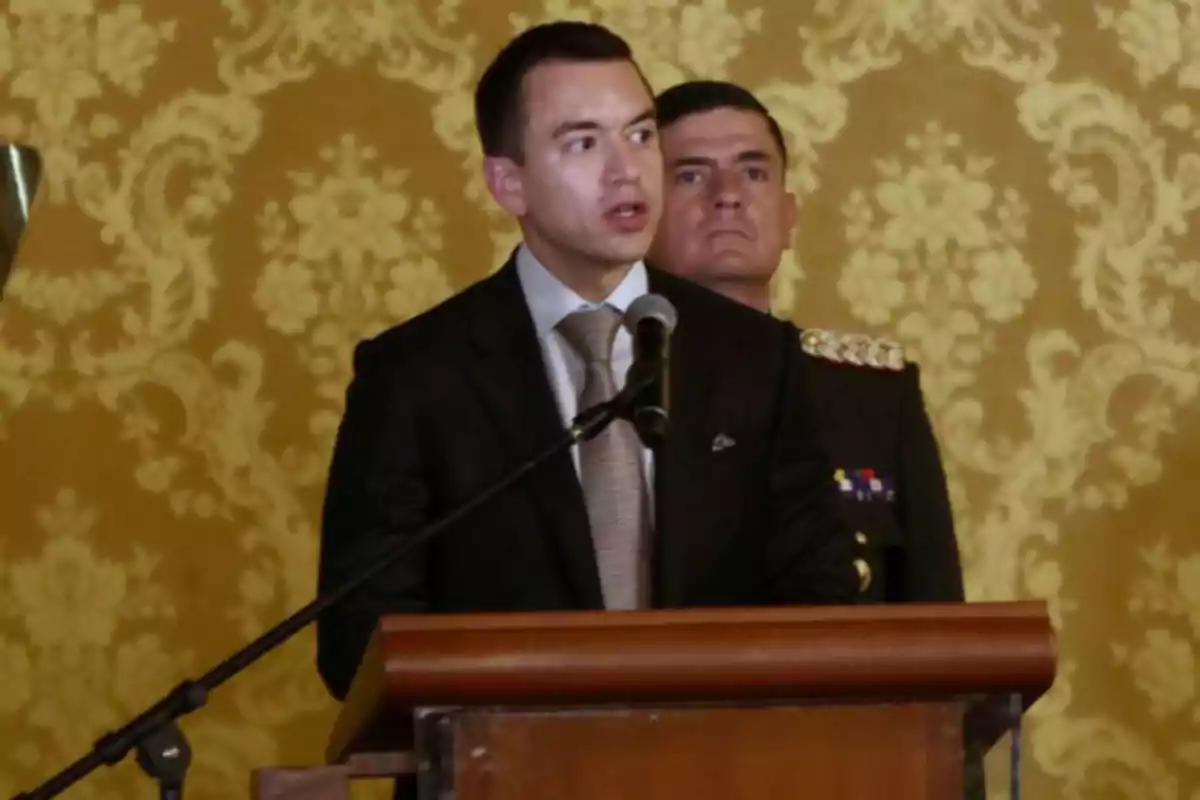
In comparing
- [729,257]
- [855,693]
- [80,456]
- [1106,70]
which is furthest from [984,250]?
[855,693]

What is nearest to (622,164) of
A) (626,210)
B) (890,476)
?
(626,210)

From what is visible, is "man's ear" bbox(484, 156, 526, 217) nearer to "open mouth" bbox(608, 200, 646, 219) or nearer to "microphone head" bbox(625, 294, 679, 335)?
"open mouth" bbox(608, 200, 646, 219)

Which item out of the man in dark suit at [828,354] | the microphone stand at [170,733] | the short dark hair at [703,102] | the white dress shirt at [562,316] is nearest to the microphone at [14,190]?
the microphone stand at [170,733]

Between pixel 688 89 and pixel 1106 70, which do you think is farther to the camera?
pixel 1106 70

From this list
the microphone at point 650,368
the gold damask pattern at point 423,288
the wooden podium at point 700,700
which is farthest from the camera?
the gold damask pattern at point 423,288

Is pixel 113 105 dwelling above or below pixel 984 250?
above

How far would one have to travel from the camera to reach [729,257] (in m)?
1.83

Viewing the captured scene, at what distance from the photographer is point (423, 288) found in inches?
81.3

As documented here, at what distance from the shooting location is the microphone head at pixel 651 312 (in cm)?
108

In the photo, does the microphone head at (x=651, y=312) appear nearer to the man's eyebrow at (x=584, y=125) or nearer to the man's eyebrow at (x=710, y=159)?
the man's eyebrow at (x=584, y=125)

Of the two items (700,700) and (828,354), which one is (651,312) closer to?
(700,700)

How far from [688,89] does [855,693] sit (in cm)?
115

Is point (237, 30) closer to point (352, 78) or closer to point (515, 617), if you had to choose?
point (352, 78)

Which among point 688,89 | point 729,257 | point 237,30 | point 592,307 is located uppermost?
point 237,30
